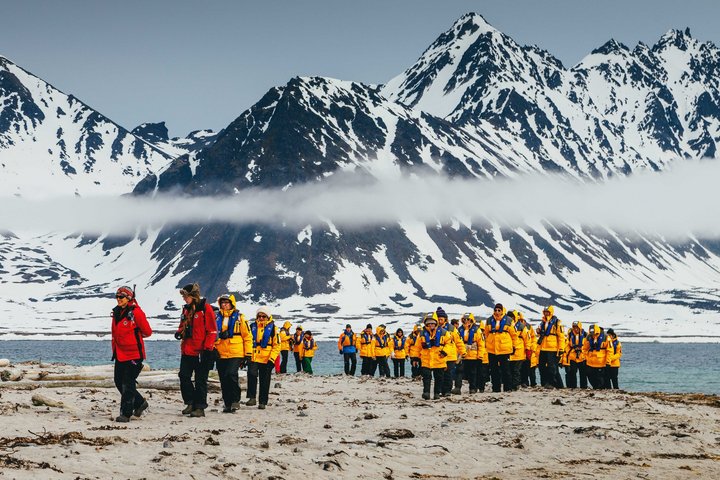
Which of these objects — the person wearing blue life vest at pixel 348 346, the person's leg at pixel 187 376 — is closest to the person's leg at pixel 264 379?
the person's leg at pixel 187 376

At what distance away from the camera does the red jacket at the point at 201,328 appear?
19.3 meters

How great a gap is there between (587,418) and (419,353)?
693cm

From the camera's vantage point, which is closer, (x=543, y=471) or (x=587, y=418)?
(x=543, y=471)

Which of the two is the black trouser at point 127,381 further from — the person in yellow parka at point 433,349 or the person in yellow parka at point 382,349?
the person in yellow parka at point 382,349

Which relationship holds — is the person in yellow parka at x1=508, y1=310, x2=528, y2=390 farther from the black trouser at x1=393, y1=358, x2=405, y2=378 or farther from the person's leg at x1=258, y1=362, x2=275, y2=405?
the black trouser at x1=393, y1=358, x2=405, y2=378

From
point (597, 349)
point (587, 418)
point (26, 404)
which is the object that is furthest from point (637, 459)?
point (597, 349)

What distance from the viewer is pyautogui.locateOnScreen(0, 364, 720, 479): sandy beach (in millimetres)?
13406

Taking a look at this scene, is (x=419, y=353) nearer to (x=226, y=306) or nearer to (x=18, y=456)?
(x=226, y=306)

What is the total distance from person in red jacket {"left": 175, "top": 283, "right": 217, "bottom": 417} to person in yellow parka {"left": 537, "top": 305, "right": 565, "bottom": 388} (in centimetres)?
1438

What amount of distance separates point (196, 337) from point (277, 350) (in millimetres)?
3730

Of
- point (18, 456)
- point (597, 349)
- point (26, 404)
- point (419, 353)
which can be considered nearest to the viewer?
point (18, 456)

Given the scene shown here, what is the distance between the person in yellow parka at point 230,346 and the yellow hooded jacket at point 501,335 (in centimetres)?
962

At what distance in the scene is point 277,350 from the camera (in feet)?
74.5

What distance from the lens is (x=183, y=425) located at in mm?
17844
